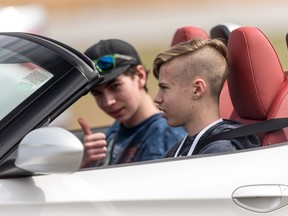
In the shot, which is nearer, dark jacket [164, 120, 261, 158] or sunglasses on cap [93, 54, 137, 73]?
dark jacket [164, 120, 261, 158]

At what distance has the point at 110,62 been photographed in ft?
17.0

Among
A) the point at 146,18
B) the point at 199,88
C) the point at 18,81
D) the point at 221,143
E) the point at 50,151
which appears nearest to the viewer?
the point at 50,151

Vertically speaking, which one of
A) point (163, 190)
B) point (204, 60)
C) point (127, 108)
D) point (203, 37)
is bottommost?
point (127, 108)

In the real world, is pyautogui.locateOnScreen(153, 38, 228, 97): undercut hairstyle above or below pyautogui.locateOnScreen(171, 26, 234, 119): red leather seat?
above

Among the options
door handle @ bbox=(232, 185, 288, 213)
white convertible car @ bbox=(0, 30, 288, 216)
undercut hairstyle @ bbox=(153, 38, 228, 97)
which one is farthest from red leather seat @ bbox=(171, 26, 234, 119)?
door handle @ bbox=(232, 185, 288, 213)

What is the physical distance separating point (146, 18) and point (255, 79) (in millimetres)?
17615

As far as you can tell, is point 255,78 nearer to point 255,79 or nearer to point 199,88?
point 255,79

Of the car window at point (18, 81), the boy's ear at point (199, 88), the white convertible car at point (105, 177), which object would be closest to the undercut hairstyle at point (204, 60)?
the boy's ear at point (199, 88)

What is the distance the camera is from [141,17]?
21.5 m

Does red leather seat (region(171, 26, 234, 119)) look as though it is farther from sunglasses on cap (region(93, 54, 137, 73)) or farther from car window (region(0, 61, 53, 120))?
car window (region(0, 61, 53, 120))

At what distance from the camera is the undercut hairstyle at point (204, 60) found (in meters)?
3.82

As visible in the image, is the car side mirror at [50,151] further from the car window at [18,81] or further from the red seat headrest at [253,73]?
the red seat headrest at [253,73]

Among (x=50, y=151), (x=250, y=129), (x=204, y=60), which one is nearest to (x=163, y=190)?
(x=50, y=151)

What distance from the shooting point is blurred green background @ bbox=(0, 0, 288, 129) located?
58.7 ft
